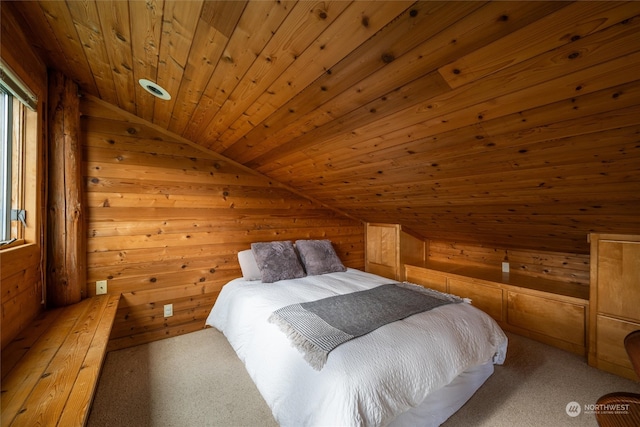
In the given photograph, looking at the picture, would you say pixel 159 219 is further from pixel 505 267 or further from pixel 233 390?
pixel 505 267

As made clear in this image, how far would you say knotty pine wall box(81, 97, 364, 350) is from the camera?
7.22 ft

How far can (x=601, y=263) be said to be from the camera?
1.93 metres

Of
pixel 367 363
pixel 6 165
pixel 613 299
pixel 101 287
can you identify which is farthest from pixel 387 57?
pixel 101 287

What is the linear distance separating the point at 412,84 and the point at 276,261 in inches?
79.3

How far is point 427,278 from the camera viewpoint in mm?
3182

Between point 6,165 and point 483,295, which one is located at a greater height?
point 6,165

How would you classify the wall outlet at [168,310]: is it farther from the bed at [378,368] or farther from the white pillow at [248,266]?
the bed at [378,368]

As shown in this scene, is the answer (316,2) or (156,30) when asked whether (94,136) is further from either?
(316,2)

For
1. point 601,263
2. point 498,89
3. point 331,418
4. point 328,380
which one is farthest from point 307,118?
point 601,263

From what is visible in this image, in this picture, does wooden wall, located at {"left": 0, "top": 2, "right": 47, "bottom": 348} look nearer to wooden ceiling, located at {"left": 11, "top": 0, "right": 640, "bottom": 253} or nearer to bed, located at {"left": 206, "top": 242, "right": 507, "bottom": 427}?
wooden ceiling, located at {"left": 11, "top": 0, "right": 640, "bottom": 253}

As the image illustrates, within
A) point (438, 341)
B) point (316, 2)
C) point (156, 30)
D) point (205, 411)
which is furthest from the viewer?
point (205, 411)

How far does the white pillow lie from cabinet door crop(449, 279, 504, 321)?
2193 mm

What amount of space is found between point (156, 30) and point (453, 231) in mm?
3087

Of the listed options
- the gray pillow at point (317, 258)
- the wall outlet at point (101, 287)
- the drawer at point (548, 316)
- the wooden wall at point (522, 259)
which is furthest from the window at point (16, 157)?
the wooden wall at point (522, 259)
